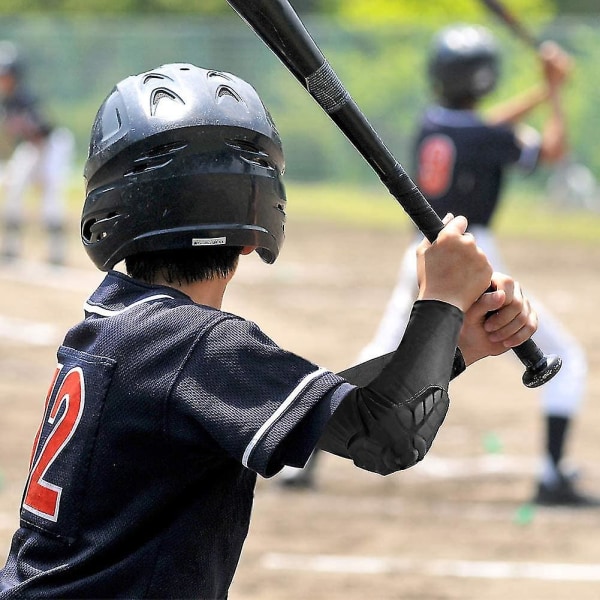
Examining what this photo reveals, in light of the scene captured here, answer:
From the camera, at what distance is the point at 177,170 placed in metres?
2.32

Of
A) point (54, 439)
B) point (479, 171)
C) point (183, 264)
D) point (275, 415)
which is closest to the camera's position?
point (275, 415)

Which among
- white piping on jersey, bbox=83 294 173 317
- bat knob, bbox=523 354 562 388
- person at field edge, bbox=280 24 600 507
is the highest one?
white piping on jersey, bbox=83 294 173 317

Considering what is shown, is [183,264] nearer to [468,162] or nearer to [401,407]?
[401,407]

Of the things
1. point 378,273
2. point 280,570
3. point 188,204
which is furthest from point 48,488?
point 378,273

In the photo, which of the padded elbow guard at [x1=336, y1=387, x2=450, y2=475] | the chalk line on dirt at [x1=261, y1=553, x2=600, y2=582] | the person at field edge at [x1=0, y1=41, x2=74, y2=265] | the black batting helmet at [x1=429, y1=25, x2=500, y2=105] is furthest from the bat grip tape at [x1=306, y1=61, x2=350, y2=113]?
the person at field edge at [x1=0, y1=41, x2=74, y2=265]

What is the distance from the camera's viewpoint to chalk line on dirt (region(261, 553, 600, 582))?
4.92 meters

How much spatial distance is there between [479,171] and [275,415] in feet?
14.2

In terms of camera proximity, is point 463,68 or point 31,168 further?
point 31,168

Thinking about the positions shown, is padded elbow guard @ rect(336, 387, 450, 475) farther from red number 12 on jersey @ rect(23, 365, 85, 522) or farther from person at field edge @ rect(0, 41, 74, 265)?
person at field edge @ rect(0, 41, 74, 265)

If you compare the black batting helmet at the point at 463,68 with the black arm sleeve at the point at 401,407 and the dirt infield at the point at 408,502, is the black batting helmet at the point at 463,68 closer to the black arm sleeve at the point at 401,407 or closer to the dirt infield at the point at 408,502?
the dirt infield at the point at 408,502

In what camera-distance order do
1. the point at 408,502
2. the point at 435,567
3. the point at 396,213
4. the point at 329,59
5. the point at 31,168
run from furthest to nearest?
the point at 329,59 → the point at 396,213 → the point at 31,168 → the point at 408,502 → the point at 435,567

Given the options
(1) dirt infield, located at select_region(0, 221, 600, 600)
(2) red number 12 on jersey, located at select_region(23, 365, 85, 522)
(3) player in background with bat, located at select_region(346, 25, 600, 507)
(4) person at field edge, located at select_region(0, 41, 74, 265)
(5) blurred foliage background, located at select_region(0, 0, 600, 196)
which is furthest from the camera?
(5) blurred foliage background, located at select_region(0, 0, 600, 196)

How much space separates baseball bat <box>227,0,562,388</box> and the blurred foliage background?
17.0 metres

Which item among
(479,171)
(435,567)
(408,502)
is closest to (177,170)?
(435,567)
